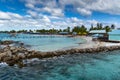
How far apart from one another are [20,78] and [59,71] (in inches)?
205

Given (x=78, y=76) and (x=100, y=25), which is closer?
(x=78, y=76)

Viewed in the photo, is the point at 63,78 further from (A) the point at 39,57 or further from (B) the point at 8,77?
(A) the point at 39,57

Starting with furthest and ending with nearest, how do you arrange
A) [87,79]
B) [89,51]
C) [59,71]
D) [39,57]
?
[89,51] < [39,57] < [59,71] < [87,79]

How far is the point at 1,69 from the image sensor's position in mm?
24609

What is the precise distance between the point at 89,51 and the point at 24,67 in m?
20.6

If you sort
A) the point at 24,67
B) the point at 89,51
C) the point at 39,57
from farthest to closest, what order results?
the point at 89,51, the point at 39,57, the point at 24,67

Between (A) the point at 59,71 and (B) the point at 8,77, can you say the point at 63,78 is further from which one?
(B) the point at 8,77

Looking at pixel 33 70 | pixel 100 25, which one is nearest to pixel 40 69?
pixel 33 70

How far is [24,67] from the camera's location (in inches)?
1021

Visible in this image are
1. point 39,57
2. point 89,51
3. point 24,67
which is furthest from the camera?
point 89,51

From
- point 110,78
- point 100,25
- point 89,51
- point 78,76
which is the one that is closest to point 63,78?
point 78,76

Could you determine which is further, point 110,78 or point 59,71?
point 59,71

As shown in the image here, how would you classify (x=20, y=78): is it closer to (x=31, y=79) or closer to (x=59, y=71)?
(x=31, y=79)

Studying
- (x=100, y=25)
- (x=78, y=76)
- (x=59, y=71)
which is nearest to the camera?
(x=78, y=76)
